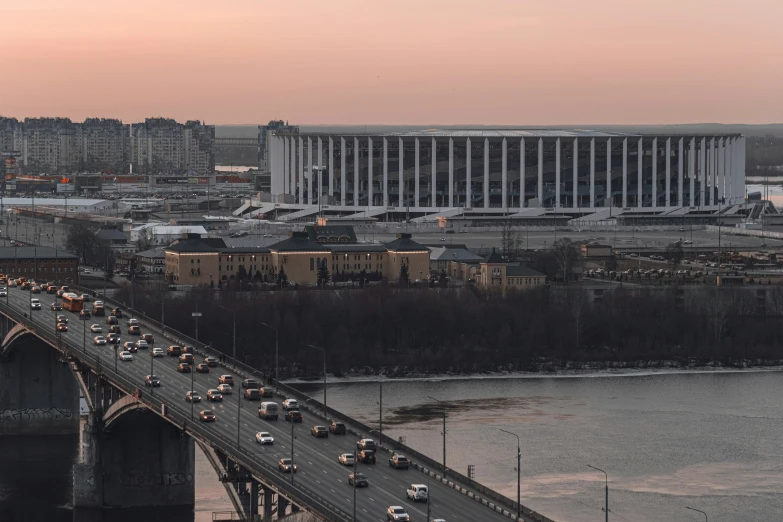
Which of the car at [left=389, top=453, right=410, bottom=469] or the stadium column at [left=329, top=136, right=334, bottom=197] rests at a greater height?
the stadium column at [left=329, top=136, right=334, bottom=197]

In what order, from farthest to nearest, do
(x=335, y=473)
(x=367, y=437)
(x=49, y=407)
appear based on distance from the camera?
(x=49, y=407) → (x=367, y=437) → (x=335, y=473)

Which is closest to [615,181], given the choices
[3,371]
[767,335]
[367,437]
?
[767,335]

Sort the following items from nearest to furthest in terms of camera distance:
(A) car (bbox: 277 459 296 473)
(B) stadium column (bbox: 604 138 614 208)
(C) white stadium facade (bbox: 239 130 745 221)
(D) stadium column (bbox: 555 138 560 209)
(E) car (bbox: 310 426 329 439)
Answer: (A) car (bbox: 277 459 296 473) → (E) car (bbox: 310 426 329 439) → (D) stadium column (bbox: 555 138 560 209) → (C) white stadium facade (bbox: 239 130 745 221) → (B) stadium column (bbox: 604 138 614 208)

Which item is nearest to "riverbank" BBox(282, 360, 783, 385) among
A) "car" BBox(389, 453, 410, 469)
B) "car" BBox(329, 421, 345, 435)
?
"car" BBox(329, 421, 345, 435)

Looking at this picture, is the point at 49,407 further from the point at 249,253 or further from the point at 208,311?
the point at 249,253

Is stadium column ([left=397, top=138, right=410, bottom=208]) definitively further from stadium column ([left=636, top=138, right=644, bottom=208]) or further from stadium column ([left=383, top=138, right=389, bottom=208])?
stadium column ([left=636, top=138, right=644, bottom=208])

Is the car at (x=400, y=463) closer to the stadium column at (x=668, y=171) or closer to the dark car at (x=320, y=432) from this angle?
the dark car at (x=320, y=432)

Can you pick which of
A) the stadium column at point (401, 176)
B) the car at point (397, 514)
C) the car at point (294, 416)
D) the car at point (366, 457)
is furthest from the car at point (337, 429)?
the stadium column at point (401, 176)
